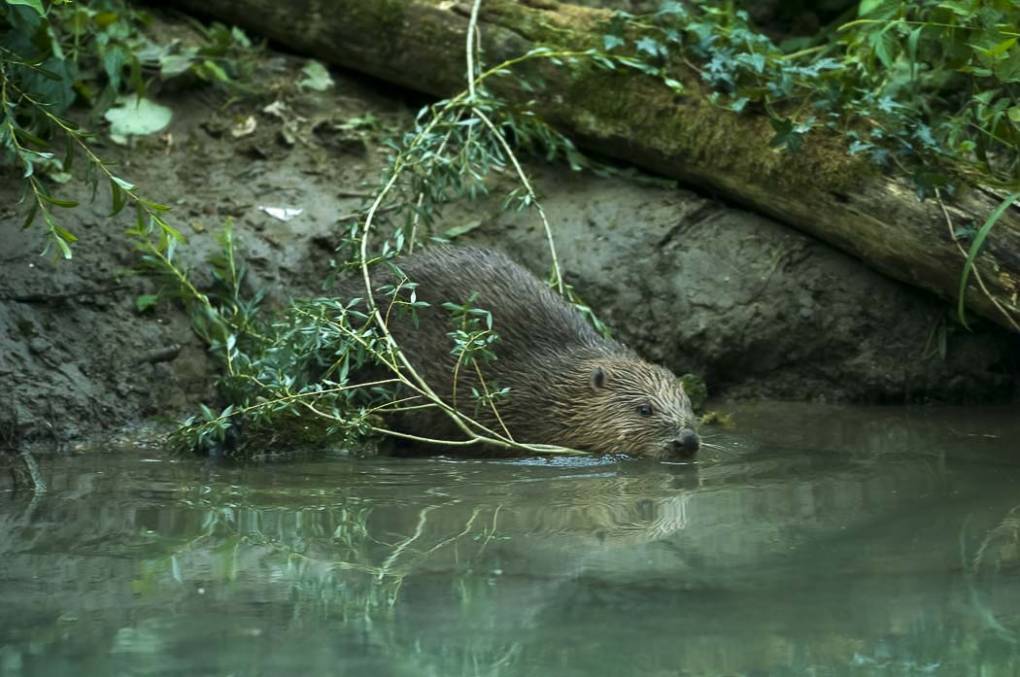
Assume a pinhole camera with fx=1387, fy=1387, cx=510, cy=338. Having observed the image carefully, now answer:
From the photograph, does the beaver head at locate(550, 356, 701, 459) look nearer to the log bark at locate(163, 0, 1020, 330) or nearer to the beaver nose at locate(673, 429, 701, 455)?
the beaver nose at locate(673, 429, 701, 455)

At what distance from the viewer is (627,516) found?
191 inches

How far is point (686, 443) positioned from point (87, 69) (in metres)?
4.11

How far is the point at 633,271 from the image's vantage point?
7605mm

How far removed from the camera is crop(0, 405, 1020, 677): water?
10.5ft

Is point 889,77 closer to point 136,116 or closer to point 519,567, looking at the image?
point 136,116

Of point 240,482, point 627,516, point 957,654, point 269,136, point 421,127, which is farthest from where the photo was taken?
point 269,136

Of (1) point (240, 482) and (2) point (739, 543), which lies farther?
(1) point (240, 482)

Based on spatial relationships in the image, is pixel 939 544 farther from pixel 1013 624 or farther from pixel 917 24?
pixel 917 24

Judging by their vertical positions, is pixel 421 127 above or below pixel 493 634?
above

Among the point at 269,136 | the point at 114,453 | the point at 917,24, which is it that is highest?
the point at 917,24

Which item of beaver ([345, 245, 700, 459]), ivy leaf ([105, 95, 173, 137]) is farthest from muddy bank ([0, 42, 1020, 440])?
beaver ([345, 245, 700, 459])

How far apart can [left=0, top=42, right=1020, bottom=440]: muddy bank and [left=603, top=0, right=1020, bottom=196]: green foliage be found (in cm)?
72

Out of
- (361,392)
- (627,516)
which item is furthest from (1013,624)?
(361,392)

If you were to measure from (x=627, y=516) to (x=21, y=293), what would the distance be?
136 inches
